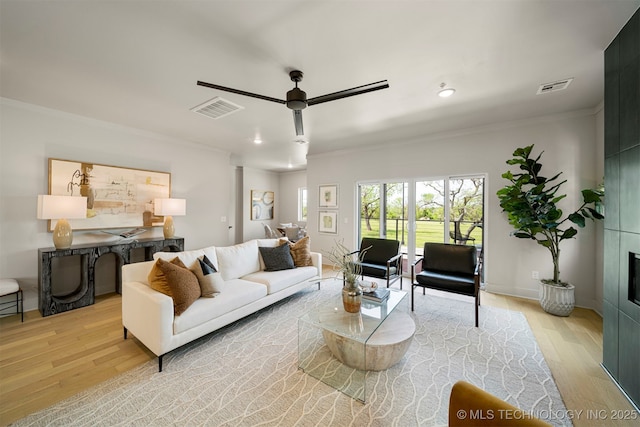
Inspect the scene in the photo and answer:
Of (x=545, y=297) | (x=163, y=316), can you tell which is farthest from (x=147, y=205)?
(x=545, y=297)

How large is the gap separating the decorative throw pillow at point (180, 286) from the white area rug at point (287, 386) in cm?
46

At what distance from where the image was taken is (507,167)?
3.87 m

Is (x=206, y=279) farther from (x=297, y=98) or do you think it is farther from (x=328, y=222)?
(x=328, y=222)

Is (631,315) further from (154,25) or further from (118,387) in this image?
(154,25)

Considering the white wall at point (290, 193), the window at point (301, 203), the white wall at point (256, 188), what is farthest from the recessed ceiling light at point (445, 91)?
the white wall at point (256, 188)

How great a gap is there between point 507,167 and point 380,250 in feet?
7.70

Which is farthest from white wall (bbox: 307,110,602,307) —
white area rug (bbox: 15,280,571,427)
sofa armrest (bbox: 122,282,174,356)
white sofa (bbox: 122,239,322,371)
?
sofa armrest (bbox: 122,282,174,356)

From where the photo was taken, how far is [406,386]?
1.89 metres

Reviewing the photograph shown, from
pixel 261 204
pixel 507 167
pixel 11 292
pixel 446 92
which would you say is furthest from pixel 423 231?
pixel 11 292

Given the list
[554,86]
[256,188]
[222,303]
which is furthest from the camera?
[256,188]

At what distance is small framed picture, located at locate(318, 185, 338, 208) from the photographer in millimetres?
5672

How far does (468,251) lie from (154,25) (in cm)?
408

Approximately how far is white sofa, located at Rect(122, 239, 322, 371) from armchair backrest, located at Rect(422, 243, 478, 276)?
178 centimetres

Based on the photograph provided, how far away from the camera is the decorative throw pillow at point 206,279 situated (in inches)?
101
